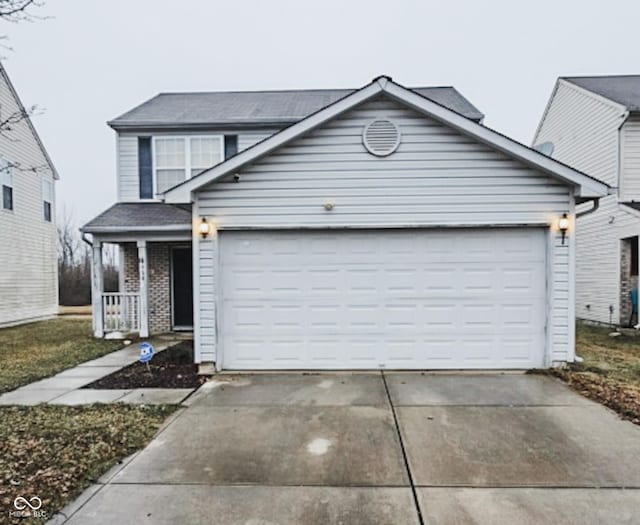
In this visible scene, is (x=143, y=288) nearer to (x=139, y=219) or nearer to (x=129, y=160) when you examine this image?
(x=139, y=219)

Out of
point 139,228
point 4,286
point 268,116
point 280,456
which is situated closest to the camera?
point 280,456

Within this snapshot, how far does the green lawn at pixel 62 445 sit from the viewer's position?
3.10 metres

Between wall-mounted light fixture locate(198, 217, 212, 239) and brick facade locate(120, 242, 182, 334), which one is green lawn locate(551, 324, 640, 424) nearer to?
wall-mounted light fixture locate(198, 217, 212, 239)

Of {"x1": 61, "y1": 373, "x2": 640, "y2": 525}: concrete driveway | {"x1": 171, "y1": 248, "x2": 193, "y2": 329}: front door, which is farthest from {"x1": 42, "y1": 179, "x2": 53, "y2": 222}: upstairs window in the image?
{"x1": 61, "y1": 373, "x2": 640, "y2": 525}: concrete driveway

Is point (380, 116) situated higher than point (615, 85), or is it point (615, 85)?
point (615, 85)

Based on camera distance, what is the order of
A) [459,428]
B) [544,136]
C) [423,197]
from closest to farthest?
[459,428] < [423,197] < [544,136]

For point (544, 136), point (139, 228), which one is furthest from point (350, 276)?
point (544, 136)

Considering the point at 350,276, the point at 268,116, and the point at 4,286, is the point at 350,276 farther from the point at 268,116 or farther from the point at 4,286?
the point at 4,286

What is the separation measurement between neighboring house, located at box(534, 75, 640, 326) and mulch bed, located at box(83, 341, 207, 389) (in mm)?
9478

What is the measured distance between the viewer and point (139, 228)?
9.69 metres

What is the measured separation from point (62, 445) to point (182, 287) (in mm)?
7594

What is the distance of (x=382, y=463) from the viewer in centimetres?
350

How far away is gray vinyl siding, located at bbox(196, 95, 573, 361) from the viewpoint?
6.41m

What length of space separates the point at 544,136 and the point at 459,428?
15.7m
